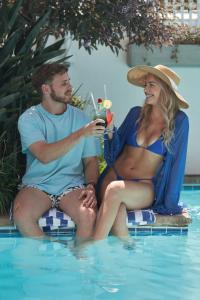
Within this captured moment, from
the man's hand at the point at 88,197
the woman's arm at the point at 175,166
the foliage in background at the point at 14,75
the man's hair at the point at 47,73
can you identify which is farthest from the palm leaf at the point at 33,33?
the man's hand at the point at 88,197

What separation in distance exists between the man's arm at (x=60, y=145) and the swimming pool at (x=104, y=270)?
717 millimetres

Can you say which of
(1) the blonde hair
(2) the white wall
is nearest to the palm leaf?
(1) the blonde hair

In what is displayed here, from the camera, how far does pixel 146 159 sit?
5.73 m

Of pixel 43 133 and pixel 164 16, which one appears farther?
pixel 164 16

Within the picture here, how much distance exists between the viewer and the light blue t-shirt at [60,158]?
5691mm

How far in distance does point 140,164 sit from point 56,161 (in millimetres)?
722

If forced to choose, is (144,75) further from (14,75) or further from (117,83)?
(117,83)

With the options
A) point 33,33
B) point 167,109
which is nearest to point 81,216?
point 167,109

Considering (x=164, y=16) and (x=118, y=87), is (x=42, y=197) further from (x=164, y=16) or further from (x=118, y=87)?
(x=118, y=87)

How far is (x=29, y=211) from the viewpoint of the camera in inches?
215

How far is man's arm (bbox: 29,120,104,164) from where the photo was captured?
522cm

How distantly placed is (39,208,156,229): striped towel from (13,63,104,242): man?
0.18ft

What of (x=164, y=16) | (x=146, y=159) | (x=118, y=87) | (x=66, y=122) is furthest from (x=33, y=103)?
(x=118, y=87)

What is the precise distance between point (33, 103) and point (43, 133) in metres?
1.57
